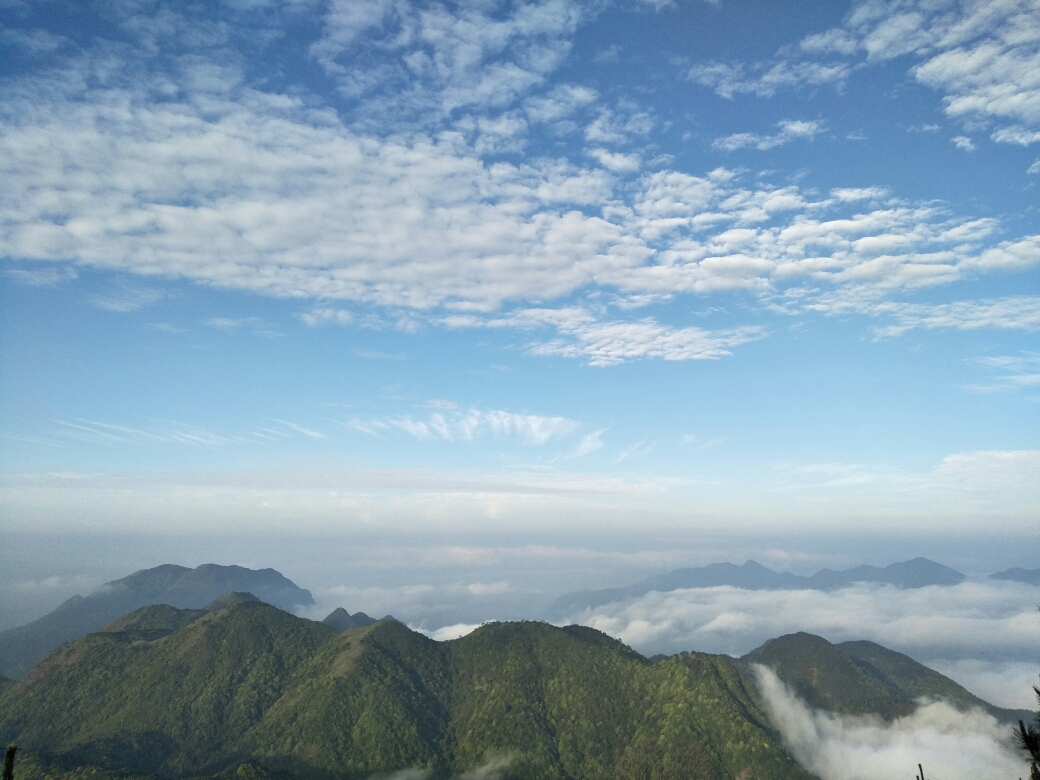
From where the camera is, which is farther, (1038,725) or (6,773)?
(1038,725)

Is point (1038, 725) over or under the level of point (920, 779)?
over

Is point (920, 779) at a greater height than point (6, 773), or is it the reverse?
point (6, 773)

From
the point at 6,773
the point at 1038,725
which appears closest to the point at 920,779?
the point at 1038,725

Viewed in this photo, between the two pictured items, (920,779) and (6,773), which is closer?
(6,773)

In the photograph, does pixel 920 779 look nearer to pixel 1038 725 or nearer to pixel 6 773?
pixel 1038 725

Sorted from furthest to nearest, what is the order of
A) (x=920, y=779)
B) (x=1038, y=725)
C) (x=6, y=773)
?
(x=920, y=779), (x=1038, y=725), (x=6, y=773)

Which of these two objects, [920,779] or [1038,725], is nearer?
[1038,725]

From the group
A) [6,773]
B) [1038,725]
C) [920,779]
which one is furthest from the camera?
[920,779]
